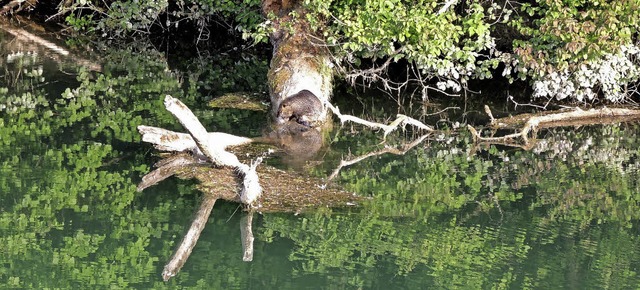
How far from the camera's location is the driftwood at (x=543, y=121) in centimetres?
1408

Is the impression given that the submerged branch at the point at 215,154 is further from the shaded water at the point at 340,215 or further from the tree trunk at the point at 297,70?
the tree trunk at the point at 297,70

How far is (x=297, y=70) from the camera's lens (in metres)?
15.1

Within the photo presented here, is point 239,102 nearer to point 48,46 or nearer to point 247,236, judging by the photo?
point 247,236

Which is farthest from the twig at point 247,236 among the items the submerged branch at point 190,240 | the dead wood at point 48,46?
the dead wood at point 48,46

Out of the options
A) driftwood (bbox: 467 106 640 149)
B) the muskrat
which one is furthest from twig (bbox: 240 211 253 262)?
driftwood (bbox: 467 106 640 149)

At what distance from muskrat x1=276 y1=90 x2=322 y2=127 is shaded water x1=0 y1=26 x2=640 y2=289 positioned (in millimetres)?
401

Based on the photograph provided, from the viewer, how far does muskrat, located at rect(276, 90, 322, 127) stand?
1451 cm

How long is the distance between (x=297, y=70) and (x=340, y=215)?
541 cm

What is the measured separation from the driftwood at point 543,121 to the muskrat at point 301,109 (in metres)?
2.38

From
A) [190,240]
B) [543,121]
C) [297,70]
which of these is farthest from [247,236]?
[543,121]

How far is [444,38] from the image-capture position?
47.6ft

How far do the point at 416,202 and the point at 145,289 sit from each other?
3.92 meters

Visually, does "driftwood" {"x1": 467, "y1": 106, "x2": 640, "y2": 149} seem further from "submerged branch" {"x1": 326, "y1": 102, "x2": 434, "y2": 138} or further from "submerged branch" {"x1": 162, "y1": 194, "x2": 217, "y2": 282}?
"submerged branch" {"x1": 162, "y1": 194, "x2": 217, "y2": 282}

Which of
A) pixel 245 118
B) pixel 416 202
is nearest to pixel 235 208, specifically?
pixel 416 202
